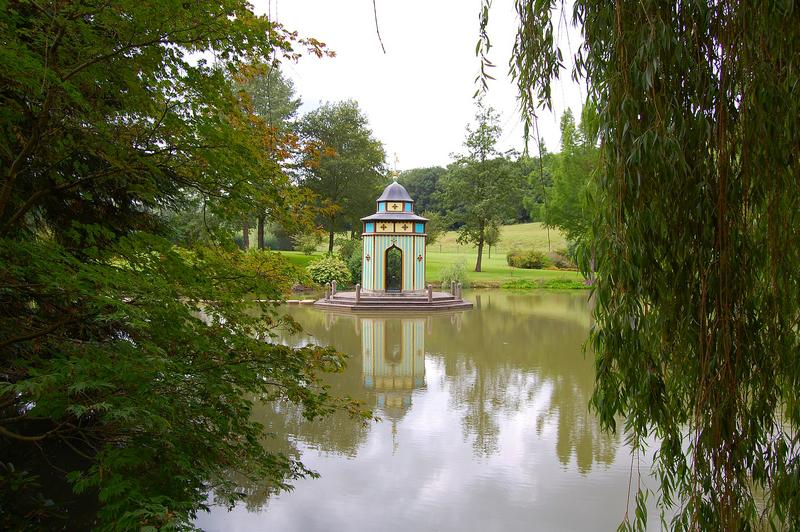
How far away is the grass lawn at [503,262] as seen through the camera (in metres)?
29.4

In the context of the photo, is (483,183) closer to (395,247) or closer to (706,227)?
(395,247)

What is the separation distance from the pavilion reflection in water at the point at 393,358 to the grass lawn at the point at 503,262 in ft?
20.5

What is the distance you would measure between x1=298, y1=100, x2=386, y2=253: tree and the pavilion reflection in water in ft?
50.4

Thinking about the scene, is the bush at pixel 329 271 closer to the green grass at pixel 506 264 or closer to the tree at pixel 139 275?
the green grass at pixel 506 264

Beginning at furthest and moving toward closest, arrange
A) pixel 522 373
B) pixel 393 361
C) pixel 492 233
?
pixel 492 233
pixel 393 361
pixel 522 373

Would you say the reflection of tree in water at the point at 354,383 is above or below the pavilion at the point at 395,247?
below

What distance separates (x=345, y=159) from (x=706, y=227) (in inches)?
1159

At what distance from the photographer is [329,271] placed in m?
25.0

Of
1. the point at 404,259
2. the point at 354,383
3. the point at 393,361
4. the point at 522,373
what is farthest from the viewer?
the point at 404,259

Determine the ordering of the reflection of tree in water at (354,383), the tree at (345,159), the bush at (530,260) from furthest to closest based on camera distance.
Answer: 1. the bush at (530,260)
2. the tree at (345,159)
3. the reflection of tree in water at (354,383)

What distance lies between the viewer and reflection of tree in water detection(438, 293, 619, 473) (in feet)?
21.8

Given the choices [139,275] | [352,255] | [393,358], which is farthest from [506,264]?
[139,275]

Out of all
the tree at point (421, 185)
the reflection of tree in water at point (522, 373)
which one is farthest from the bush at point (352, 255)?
the tree at point (421, 185)

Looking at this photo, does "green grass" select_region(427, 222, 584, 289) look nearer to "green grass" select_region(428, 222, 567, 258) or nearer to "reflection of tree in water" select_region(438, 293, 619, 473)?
"green grass" select_region(428, 222, 567, 258)
